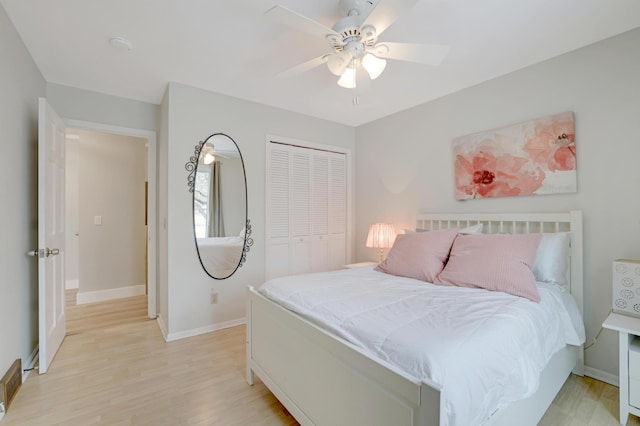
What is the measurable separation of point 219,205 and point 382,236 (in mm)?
1868

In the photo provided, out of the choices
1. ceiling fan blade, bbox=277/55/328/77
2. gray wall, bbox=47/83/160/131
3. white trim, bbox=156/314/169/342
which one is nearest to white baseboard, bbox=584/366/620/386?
ceiling fan blade, bbox=277/55/328/77

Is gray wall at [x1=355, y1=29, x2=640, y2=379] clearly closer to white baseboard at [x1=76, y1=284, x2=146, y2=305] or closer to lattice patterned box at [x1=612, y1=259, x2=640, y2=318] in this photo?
lattice patterned box at [x1=612, y1=259, x2=640, y2=318]

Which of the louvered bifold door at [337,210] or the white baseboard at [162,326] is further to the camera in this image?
the louvered bifold door at [337,210]

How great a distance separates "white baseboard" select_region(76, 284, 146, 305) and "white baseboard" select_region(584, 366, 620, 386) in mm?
5228

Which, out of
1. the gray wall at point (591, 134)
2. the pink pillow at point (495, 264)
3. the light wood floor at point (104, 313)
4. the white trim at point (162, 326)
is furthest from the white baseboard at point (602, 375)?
the light wood floor at point (104, 313)

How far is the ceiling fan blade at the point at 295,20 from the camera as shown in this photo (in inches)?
57.5

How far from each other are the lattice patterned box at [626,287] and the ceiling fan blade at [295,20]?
2.33 metres

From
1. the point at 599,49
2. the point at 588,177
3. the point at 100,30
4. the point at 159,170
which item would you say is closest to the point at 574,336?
the point at 588,177

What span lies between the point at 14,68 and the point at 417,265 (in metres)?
3.24

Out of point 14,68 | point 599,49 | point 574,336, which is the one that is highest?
point 599,49

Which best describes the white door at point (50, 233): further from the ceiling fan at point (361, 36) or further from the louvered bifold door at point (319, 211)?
the louvered bifold door at point (319, 211)

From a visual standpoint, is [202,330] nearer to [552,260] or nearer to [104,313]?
[104,313]

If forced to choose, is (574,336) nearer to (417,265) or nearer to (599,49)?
(417,265)

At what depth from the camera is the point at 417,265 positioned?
2.40 metres
